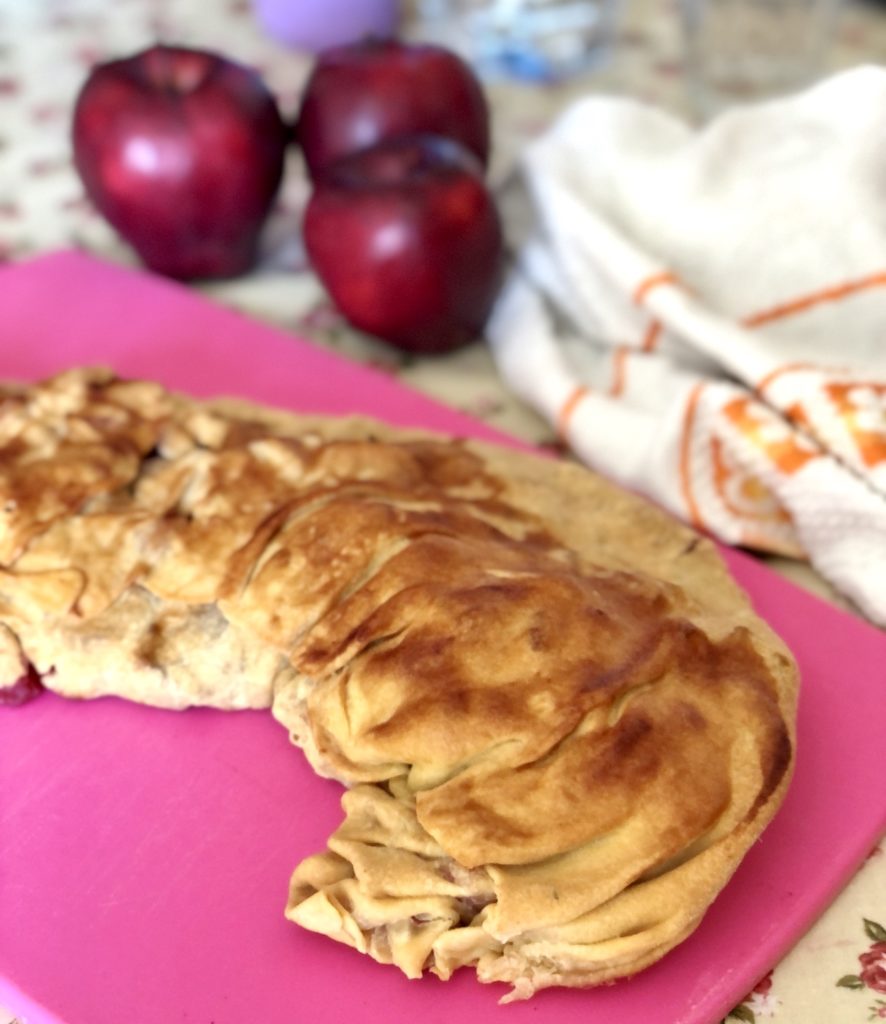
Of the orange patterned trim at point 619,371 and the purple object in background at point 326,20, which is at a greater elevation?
the purple object in background at point 326,20

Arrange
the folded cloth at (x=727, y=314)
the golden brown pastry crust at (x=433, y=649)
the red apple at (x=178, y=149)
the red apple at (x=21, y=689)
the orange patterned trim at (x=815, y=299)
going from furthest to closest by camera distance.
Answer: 1. the red apple at (x=178, y=149)
2. the orange patterned trim at (x=815, y=299)
3. the folded cloth at (x=727, y=314)
4. the red apple at (x=21, y=689)
5. the golden brown pastry crust at (x=433, y=649)

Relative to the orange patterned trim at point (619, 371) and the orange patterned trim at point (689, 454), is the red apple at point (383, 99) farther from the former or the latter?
the orange patterned trim at point (689, 454)

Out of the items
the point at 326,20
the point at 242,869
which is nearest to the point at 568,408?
the point at 242,869

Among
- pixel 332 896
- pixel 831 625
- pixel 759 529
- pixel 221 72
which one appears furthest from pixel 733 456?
pixel 221 72

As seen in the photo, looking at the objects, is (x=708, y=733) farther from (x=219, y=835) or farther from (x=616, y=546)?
(x=219, y=835)

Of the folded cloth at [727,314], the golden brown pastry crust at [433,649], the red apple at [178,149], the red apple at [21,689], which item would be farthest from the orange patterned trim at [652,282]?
the red apple at [21,689]

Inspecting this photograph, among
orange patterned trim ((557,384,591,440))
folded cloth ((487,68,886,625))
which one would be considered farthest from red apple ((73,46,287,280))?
orange patterned trim ((557,384,591,440))

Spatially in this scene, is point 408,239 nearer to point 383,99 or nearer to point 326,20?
point 383,99
